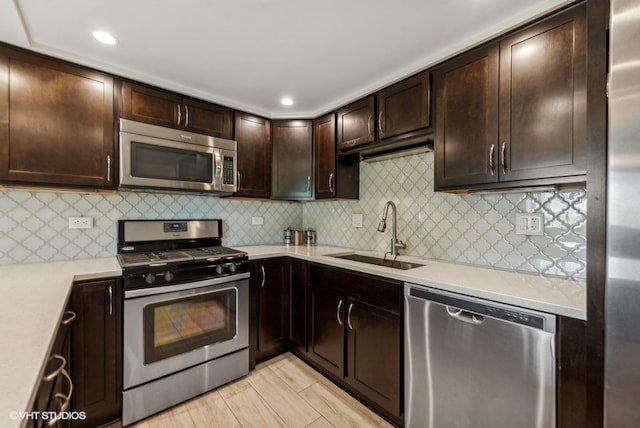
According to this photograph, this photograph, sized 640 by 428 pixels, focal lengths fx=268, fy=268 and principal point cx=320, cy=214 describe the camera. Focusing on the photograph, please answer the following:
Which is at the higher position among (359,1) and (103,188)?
(359,1)

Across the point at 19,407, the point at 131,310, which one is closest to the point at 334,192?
the point at 131,310

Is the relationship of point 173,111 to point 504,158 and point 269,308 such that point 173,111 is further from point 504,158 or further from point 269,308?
point 504,158

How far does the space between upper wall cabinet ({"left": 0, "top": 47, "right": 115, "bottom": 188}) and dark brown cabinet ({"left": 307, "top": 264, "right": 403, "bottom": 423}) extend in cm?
174

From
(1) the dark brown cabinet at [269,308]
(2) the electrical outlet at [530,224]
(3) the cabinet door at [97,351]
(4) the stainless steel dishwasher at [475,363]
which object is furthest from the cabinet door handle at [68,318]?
(2) the electrical outlet at [530,224]

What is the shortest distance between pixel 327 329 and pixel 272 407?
609 millimetres

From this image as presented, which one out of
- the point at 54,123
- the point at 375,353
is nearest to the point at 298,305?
the point at 375,353

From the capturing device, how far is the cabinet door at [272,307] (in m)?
2.25

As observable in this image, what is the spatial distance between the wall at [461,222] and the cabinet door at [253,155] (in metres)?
0.78

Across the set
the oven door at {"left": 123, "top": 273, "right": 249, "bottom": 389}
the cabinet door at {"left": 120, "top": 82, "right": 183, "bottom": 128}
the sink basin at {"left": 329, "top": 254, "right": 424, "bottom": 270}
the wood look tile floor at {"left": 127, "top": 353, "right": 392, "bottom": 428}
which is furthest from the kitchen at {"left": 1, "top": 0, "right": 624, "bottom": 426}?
the wood look tile floor at {"left": 127, "top": 353, "right": 392, "bottom": 428}

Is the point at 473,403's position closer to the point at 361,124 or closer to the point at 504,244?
the point at 504,244

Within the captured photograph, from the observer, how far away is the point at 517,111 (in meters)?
1.37

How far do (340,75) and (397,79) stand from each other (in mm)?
420

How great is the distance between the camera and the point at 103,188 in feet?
6.08

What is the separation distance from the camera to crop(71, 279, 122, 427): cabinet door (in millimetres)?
1478
